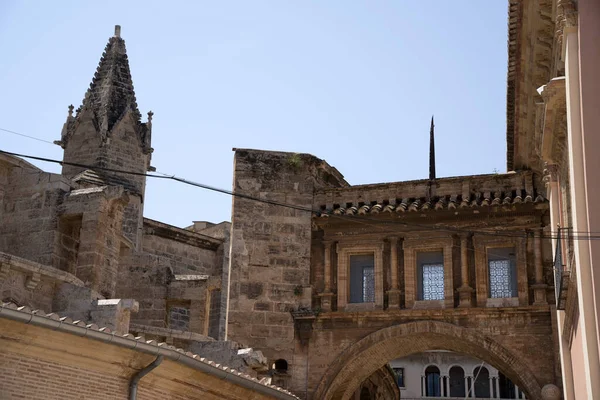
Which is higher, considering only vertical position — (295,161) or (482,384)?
(295,161)

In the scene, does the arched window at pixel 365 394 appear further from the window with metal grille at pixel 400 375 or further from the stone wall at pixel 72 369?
the window with metal grille at pixel 400 375

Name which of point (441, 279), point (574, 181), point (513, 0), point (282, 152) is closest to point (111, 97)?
point (282, 152)

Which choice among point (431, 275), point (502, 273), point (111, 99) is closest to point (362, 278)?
point (431, 275)

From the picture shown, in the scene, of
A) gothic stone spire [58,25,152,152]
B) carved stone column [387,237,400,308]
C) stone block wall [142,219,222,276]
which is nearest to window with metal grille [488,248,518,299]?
carved stone column [387,237,400,308]

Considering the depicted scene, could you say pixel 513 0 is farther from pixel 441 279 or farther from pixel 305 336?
pixel 305 336

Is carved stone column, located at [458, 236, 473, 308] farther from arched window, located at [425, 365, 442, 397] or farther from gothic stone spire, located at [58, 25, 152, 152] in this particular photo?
arched window, located at [425, 365, 442, 397]

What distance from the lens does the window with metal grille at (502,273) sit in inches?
863

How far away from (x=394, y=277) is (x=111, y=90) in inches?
454

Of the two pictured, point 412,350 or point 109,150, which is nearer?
point 412,350

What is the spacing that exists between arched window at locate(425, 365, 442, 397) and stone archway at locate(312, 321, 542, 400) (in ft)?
64.7

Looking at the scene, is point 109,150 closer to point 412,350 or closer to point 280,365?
point 280,365

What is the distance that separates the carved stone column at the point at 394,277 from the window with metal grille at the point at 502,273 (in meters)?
2.02

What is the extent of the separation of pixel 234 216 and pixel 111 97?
8.03m

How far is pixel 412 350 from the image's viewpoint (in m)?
23.5
